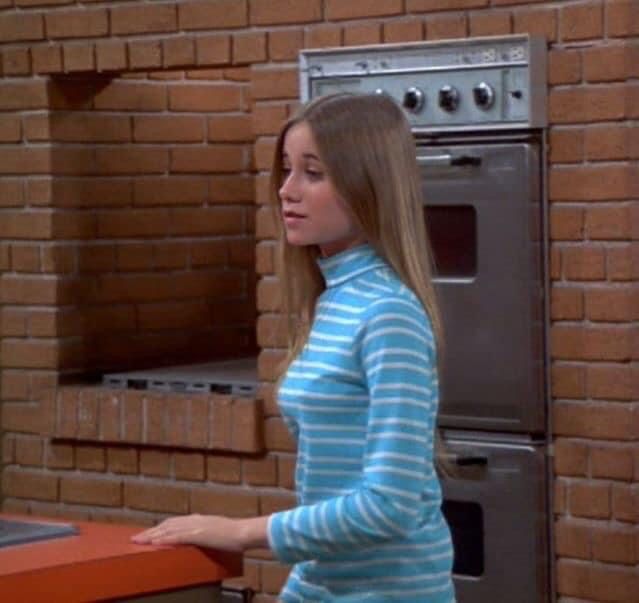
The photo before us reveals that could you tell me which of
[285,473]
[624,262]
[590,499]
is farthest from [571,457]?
[285,473]

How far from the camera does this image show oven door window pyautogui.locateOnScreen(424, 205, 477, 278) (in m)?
4.27

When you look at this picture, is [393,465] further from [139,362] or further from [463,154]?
[139,362]

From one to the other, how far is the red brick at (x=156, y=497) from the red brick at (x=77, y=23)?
1173 millimetres

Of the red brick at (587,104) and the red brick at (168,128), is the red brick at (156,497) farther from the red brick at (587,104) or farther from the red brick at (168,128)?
the red brick at (587,104)

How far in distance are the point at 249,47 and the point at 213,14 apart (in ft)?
0.46

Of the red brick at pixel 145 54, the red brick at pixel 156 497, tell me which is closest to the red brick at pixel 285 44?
the red brick at pixel 145 54

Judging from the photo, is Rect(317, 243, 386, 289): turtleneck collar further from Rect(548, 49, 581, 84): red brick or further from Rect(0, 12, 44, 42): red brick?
Rect(0, 12, 44, 42): red brick

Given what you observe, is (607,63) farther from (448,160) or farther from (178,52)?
(178,52)

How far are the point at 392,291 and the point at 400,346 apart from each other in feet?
0.32

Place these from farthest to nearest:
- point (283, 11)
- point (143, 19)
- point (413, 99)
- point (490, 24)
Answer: point (143, 19) < point (283, 11) < point (413, 99) < point (490, 24)

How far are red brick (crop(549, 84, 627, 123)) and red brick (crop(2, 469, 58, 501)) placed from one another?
1.76 m

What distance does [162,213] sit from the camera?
17.2 ft

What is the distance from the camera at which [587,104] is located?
4113mm

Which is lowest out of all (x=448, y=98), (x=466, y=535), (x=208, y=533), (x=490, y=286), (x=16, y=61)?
(x=466, y=535)
